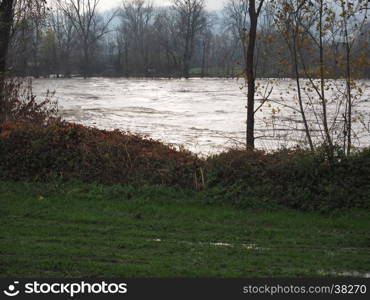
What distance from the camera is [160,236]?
6.89 metres

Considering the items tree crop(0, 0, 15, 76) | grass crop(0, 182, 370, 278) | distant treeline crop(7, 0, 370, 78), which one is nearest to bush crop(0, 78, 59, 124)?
tree crop(0, 0, 15, 76)

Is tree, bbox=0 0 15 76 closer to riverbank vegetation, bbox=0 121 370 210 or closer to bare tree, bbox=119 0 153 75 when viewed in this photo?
riverbank vegetation, bbox=0 121 370 210

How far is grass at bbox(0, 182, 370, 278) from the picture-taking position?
553cm

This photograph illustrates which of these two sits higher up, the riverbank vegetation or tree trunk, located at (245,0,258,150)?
tree trunk, located at (245,0,258,150)

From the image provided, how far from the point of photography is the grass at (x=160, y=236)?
5.53 metres

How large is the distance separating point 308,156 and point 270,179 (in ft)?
2.76

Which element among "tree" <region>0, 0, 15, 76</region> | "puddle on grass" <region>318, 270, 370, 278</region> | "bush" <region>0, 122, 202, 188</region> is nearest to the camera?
"puddle on grass" <region>318, 270, 370, 278</region>

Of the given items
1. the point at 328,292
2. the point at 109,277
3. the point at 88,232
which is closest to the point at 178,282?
the point at 109,277

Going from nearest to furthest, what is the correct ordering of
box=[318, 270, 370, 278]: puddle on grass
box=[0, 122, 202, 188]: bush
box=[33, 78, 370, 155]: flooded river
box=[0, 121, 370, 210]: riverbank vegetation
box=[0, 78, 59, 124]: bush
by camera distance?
box=[318, 270, 370, 278]: puddle on grass → box=[0, 121, 370, 210]: riverbank vegetation → box=[0, 122, 202, 188]: bush → box=[0, 78, 59, 124]: bush → box=[33, 78, 370, 155]: flooded river

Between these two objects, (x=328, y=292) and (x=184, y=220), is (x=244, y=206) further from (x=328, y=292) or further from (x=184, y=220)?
(x=328, y=292)

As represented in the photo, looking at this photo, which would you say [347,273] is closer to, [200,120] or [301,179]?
[301,179]

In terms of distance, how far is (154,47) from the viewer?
8406 cm

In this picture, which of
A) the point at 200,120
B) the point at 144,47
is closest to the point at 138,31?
the point at 144,47

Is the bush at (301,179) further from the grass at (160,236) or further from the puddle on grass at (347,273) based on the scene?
the puddle on grass at (347,273)
